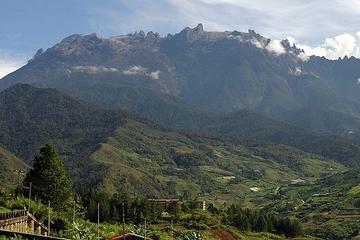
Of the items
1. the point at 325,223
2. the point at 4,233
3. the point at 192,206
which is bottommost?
the point at 325,223

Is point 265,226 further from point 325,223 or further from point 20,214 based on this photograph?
point 20,214

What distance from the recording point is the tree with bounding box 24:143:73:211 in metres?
72.5

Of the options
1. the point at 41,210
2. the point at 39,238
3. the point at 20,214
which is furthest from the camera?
the point at 41,210

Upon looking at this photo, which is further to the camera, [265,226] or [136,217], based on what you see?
[265,226]

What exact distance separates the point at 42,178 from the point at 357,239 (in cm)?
11534

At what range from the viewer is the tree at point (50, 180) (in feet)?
238

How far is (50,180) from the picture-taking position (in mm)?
73625

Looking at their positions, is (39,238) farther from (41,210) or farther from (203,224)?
(203,224)

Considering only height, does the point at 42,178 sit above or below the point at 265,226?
above

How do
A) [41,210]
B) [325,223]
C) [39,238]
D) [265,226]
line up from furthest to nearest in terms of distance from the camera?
[325,223] < [265,226] < [41,210] < [39,238]

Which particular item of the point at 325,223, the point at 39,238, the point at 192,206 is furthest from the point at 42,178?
the point at 325,223

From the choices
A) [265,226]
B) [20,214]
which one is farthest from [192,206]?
[20,214]

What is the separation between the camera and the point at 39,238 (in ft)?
69.6

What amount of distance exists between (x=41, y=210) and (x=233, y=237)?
52413mm
